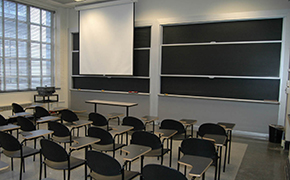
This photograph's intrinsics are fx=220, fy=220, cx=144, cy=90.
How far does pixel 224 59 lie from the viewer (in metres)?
6.07

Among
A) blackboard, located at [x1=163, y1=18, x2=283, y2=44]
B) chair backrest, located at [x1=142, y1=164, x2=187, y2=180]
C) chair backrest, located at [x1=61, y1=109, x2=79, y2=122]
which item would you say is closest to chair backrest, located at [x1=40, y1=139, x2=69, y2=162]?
chair backrest, located at [x1=142, y1=164, x2=187, y2=180]

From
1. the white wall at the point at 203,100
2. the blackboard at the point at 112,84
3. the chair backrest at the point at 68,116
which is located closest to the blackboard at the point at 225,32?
the white wall at the point at 203,100

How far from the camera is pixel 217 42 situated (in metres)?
6.15

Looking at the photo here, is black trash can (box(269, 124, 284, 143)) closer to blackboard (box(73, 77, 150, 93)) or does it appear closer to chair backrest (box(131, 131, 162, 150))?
chair backrest (box(131, 131, 162, 150))

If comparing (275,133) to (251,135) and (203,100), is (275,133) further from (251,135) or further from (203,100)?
(203,100)

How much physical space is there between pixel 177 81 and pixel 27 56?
531 centimetres

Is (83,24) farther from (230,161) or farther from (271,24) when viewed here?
(230,161)

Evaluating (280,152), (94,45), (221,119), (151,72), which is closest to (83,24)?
(94,45)

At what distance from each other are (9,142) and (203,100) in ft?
16.0

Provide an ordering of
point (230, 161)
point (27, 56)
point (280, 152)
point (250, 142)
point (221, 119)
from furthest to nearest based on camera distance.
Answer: point (27, 56) < point (221, 119) < point (250, 142) < point (280, 152) < point (230, 161)

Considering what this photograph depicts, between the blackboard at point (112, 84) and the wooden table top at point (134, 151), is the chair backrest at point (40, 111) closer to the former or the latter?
the blackboard at point (112, 84)

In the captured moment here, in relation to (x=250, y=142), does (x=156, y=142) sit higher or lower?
higher

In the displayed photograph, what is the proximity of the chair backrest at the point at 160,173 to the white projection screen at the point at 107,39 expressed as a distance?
5292mm

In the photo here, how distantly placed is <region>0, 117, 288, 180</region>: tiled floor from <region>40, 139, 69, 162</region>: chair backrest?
29.2 inches
